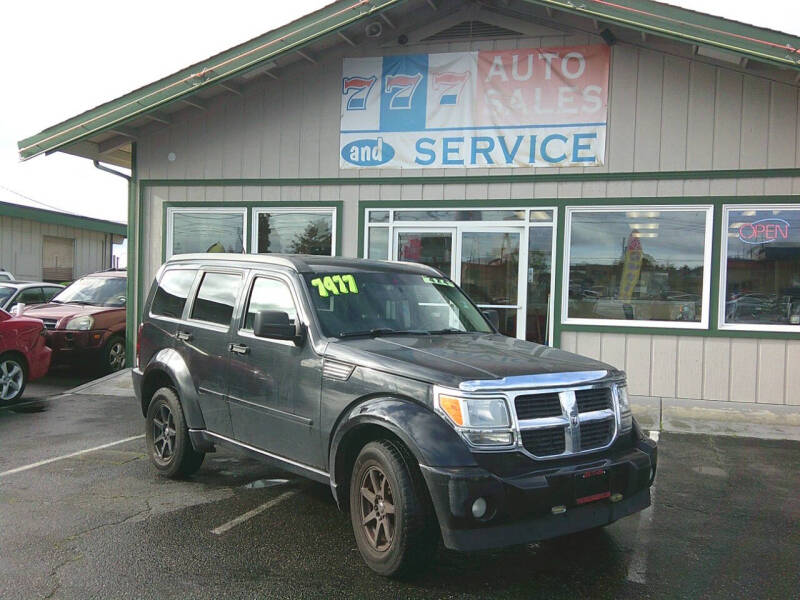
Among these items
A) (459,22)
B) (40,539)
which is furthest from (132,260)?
(40,539)

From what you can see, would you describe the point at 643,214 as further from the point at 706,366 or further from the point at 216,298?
the point at 216,298

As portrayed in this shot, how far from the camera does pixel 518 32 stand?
1027cm

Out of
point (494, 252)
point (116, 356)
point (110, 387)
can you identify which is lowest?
point (110, 387)

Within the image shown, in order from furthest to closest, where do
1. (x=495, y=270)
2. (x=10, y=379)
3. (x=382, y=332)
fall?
(x=495, y=270), (x=10, y=379), (x=382, y=332)

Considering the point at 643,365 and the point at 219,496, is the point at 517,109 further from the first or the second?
the point at 219,496

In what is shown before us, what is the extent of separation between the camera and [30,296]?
14.2m

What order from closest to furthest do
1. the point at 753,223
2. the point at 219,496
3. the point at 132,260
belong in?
the point at 219,496 → the point at 753,223 → the point at 132,260

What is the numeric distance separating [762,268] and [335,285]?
274 inches

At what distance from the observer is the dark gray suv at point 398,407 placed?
3777 millimetres

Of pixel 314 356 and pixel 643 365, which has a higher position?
pixel 314 356

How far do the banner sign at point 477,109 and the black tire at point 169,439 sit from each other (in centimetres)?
582

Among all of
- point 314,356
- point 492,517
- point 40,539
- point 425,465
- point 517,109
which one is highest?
point 517,109

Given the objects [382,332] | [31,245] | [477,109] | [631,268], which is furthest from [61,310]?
[31,245]

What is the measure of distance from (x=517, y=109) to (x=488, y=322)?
542 centimetres
